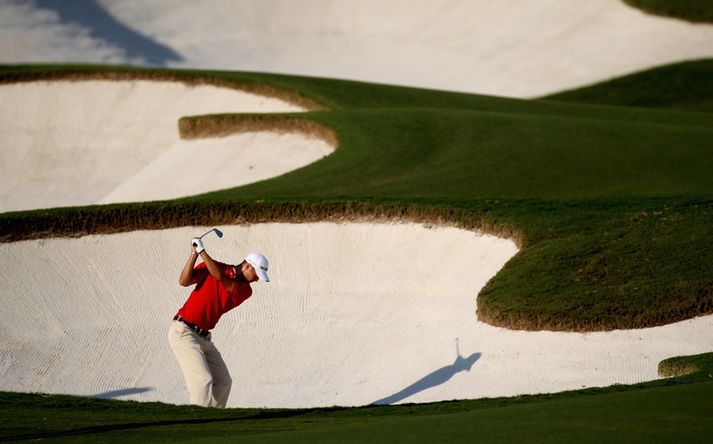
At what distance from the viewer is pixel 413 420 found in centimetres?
1014

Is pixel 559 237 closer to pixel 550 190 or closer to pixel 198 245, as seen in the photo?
pixel 550 190

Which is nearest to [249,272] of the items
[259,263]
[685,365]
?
[259,263]

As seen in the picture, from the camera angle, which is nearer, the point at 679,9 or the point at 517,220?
the point at 517,220

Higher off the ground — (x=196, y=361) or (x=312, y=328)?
(x=312, y=328)

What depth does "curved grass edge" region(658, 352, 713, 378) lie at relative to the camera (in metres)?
12.9

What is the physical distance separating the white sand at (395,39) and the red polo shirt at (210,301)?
30775 mm

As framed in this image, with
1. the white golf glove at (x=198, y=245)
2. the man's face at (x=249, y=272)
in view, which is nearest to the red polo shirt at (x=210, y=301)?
the man's face at (x=249, y=272)

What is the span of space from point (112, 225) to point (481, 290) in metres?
6.30

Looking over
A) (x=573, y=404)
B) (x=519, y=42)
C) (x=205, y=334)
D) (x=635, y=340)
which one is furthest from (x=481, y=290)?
(x=519, y=42)

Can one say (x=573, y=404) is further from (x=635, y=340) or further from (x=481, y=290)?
(x=481, y=290)

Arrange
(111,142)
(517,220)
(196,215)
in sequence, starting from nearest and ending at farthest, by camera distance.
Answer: (517,220) < (196,215) < (111,142)

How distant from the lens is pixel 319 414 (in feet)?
39.3

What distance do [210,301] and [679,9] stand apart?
36424 mm

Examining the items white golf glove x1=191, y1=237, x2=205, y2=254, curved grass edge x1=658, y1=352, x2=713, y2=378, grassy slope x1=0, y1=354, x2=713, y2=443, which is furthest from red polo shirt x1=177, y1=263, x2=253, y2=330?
curved grass edge x1=658, y1=352, x2=713, y2=378
